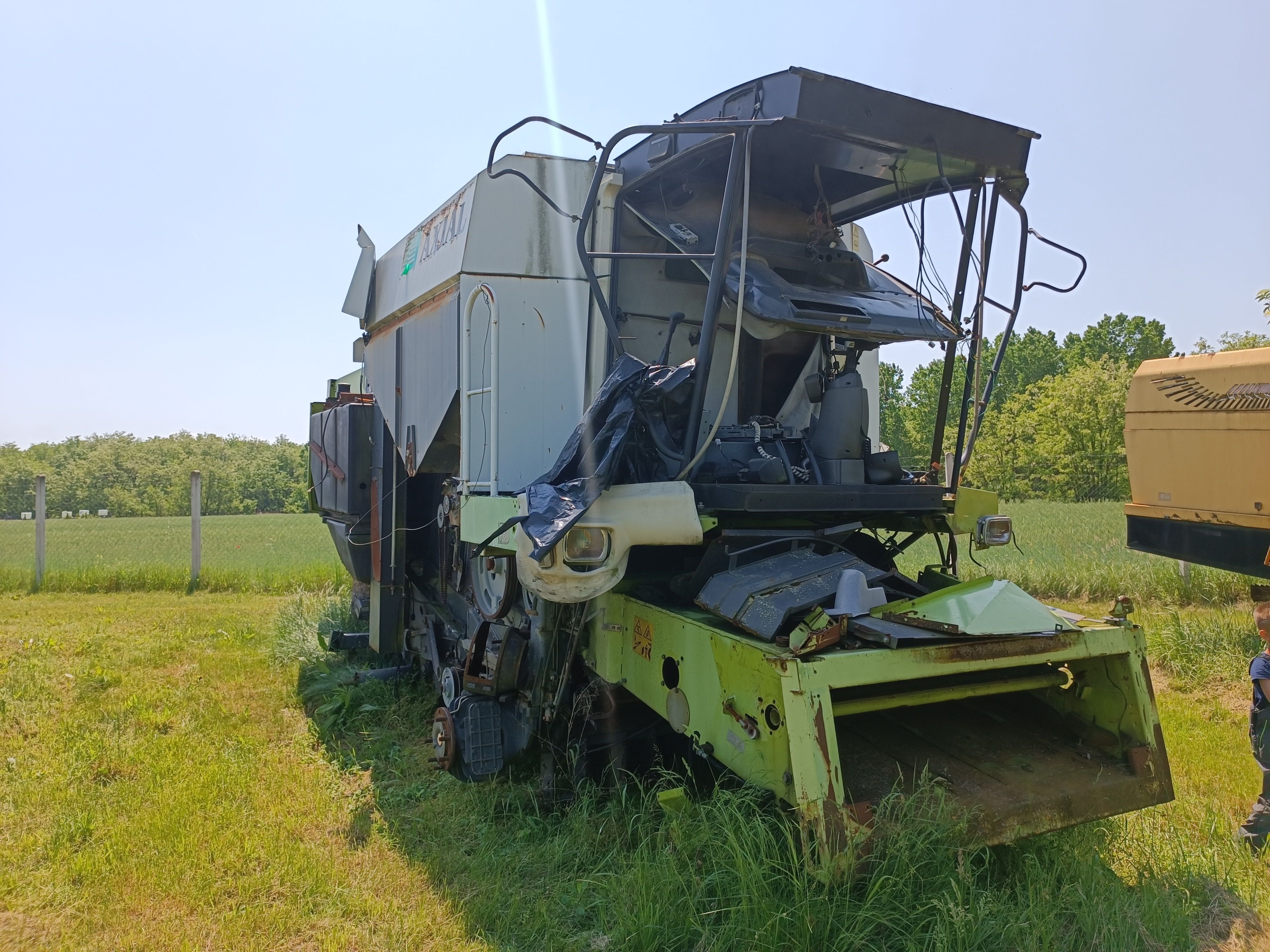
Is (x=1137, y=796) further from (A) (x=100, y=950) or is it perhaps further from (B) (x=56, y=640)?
(B) (x=56, y=640)

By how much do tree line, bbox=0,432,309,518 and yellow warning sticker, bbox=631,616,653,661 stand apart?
41.9m

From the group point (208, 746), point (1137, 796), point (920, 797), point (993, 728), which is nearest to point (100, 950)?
point (208, 746)

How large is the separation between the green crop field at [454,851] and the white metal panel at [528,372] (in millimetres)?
1588

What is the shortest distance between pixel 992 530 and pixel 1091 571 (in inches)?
278

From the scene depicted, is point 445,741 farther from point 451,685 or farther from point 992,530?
point 992,530

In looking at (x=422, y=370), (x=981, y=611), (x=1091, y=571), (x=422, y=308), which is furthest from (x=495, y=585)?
(x=1091, y=571)

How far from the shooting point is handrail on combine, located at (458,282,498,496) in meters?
4.02

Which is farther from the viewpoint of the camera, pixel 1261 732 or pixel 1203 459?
pixel 1203 459

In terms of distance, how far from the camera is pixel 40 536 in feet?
37.8

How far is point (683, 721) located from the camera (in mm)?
3258

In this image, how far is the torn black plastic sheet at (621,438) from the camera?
3.32 m

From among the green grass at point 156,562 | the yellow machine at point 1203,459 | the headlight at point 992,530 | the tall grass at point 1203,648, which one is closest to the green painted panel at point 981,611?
the headlight at point 992,530

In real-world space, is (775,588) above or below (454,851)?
above

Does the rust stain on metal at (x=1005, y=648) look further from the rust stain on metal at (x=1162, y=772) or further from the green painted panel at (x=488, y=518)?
the green painted panel at (x=488, y=518)
